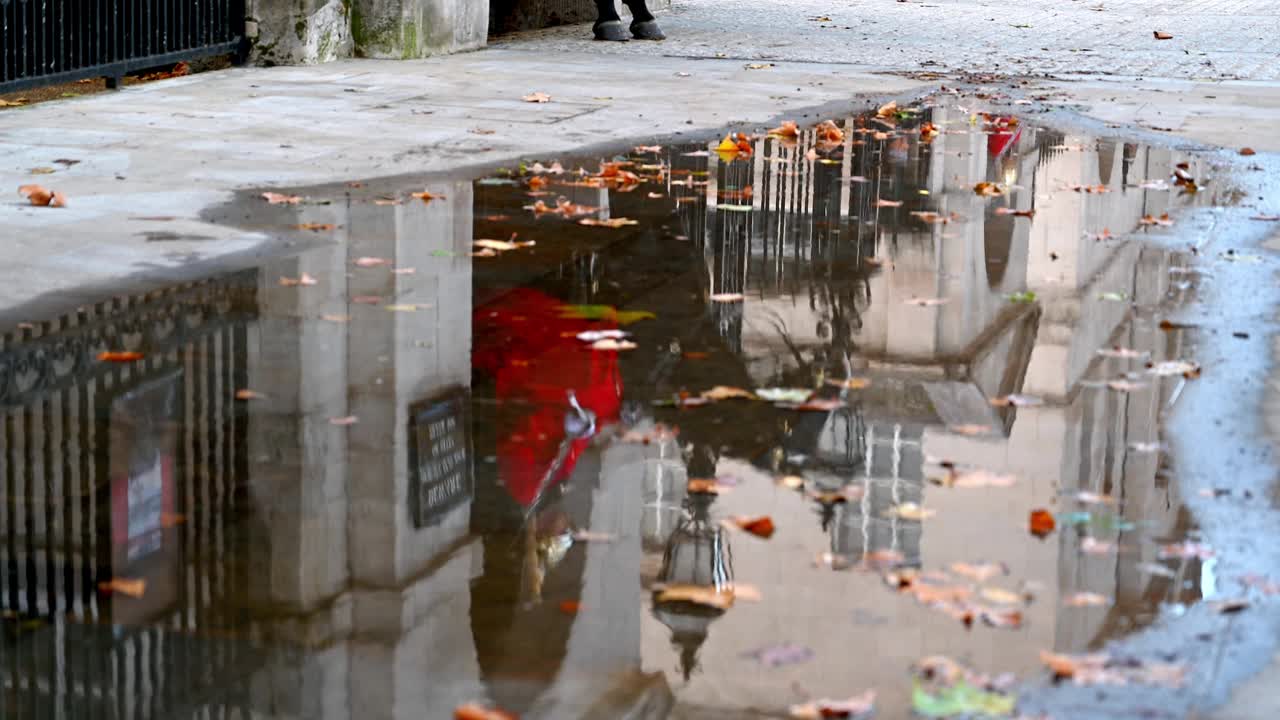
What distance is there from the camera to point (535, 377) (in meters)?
5.66

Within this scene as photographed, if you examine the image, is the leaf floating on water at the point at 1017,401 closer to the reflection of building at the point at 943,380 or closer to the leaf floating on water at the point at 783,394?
the reflection of building at the point at 943,380

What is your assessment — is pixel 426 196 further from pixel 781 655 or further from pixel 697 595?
pixel 781 655

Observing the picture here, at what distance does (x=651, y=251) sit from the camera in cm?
792

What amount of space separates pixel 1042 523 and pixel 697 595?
101cm

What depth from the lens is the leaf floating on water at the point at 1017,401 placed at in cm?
552

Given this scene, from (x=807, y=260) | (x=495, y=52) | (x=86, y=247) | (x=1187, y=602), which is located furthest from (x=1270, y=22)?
(x=1187, y=602)

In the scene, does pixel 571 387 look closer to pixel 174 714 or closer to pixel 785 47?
pixel 174 714

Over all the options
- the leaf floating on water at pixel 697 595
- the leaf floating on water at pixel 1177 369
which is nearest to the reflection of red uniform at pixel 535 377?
the leaf floating on water at pixel 697 595

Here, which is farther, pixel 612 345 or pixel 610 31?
pixel 610 31

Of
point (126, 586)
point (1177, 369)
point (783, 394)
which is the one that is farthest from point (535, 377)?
point (1177, 369)

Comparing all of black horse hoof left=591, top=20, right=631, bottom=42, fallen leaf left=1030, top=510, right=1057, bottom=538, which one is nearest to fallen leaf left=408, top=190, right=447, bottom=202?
fallen leaf left=1030, top=510, right=1057, bottom=538

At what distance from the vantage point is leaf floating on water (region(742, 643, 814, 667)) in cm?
355

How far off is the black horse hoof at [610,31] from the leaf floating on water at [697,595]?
Result: 16440 mm

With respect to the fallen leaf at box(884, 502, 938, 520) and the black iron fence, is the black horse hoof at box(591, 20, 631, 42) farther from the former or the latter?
the fallen leaf at box(884, 502, 938, 520)
